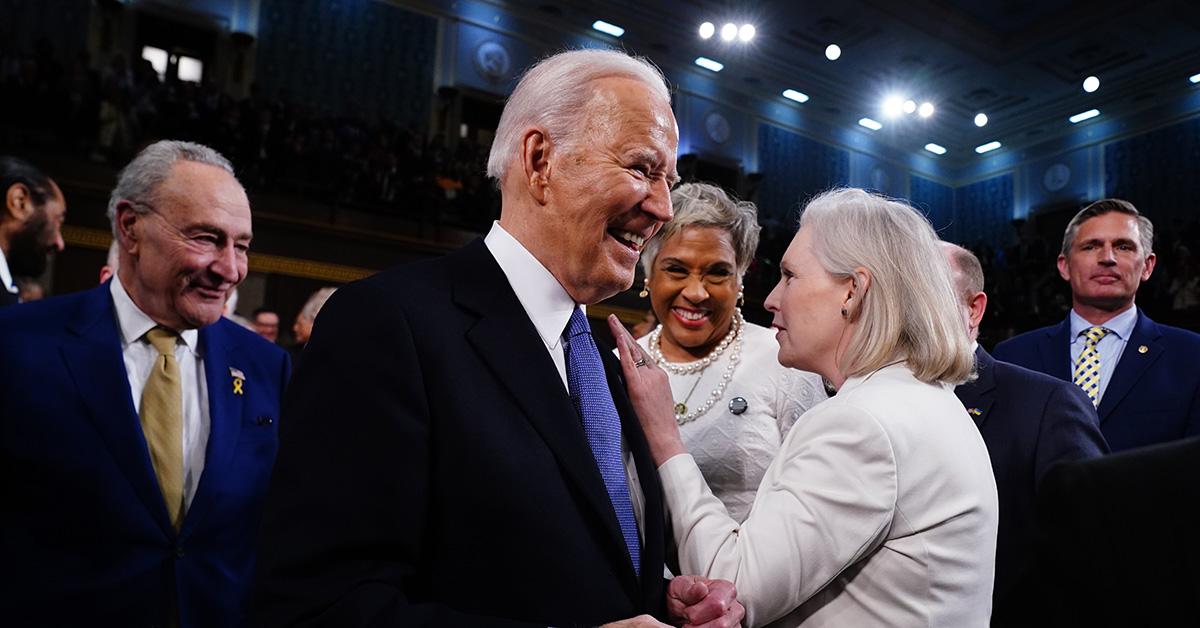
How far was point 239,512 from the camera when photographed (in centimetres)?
174

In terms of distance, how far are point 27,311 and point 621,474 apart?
130cm

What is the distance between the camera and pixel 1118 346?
10.9 ft

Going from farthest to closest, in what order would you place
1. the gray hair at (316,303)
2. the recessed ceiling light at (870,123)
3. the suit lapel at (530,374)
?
A: the recessed ceiling light at (870,123) → the gray hair at (316,303) → the suit lapel at (530,374)

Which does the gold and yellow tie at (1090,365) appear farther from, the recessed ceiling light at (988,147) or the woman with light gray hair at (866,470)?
the recessed ceiling light at (988,147)

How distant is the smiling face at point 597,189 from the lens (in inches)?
51.4

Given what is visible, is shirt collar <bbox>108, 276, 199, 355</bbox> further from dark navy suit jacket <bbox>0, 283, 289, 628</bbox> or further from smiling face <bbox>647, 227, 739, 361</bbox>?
smiling face <bbox>647, 227, 739, 361</bbox>

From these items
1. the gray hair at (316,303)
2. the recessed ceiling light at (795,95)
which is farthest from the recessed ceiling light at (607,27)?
the gray hair at (316,303)

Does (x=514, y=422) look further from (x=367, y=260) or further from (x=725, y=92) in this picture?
(x=725, y=92)

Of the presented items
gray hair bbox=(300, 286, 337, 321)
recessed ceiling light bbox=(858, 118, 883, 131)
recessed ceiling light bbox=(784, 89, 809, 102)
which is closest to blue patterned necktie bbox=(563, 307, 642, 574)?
gray hair bbox=(300, 286, 337, 321)

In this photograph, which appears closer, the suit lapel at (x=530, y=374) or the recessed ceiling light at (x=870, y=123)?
the suit lapel at (x=530, y=374)

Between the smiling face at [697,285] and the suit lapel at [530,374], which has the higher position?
the smiling face at [697,285]

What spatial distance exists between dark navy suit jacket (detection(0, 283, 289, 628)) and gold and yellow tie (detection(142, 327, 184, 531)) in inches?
2.2

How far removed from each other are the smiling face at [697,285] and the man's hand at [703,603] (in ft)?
3.41

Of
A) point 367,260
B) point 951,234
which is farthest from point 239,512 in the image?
point 951,234
